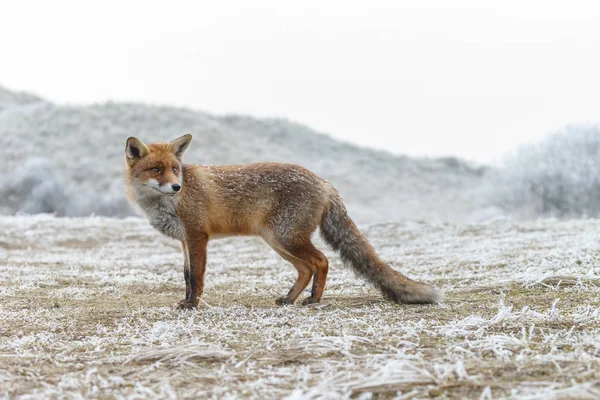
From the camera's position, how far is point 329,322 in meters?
5.25

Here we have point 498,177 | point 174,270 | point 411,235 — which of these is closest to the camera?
point 174,270

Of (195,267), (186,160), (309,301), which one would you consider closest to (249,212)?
(195,267)

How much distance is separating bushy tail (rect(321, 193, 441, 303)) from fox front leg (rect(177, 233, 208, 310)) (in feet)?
4.32

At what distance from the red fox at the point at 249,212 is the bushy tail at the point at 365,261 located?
0.4 inches

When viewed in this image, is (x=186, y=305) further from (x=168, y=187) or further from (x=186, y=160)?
(x=186, y=160)

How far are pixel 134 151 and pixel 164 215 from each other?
2.55 ft

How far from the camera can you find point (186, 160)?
34.7 metres

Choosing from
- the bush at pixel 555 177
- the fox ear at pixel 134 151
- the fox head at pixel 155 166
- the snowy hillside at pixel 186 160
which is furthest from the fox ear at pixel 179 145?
the snowy hillside at pixel 186 160

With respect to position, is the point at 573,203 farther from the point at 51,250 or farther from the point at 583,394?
the point at 583,394

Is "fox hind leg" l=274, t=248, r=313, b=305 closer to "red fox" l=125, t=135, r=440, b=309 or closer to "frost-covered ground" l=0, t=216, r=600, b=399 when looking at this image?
"red fox" l=125, t=135, r=440, b=309

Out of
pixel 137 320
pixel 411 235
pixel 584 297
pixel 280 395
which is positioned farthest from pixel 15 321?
pixel 411 235

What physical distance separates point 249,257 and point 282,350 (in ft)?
27.2

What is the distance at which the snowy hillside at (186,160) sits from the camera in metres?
27.0

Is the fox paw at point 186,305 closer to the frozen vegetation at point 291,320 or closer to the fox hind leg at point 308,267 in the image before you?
the frozen vegetation at point 291,320
